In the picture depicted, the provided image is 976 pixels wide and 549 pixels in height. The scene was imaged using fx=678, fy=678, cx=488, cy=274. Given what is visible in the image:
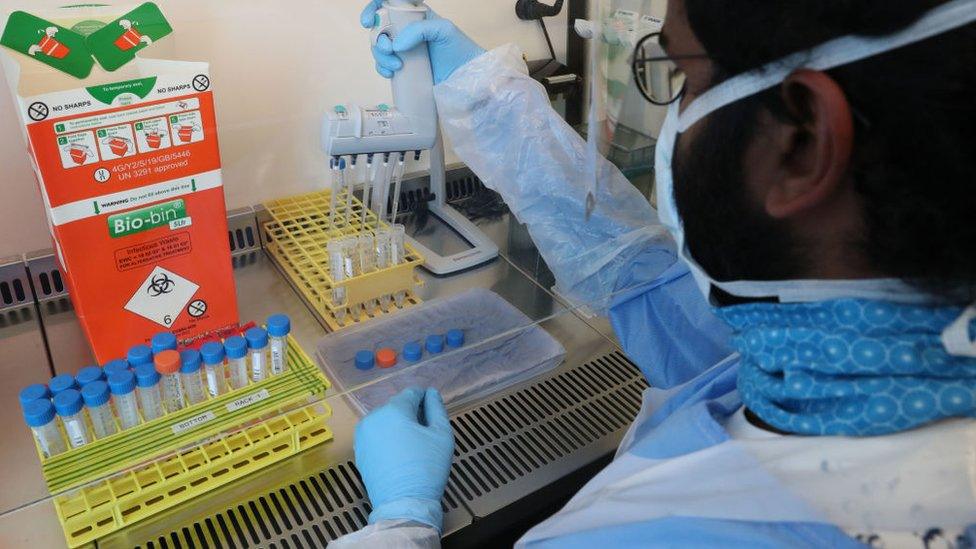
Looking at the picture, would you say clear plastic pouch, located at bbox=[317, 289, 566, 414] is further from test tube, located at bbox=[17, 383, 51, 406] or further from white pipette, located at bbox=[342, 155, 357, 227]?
test tube, located at bbox=[17, 383, 51, 406]

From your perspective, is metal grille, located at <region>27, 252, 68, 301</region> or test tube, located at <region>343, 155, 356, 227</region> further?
test tube, located at <region>343, 155, 356, 227</region>

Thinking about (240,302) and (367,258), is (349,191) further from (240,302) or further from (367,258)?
(240,302)

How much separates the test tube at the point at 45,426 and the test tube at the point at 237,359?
0.21 meters

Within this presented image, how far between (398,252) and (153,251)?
0.45 metres

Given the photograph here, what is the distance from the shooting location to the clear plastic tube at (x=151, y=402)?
0.90 m

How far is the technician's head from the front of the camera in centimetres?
52

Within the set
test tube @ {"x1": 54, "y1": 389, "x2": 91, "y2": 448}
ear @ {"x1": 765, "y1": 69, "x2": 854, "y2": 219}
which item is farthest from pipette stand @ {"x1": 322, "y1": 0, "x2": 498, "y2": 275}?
ear @ {"x1": 765, "y1": 69, "x2": 854, "y2": 219}

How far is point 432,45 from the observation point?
1.27 m

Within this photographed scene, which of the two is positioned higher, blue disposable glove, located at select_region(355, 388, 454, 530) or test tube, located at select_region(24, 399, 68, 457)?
test tube, located at select_region(24, 399, 68, 457)

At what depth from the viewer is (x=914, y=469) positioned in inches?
23.5

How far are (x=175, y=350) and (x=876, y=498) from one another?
846mm

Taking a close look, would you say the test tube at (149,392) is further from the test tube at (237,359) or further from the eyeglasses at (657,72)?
the eyeglasses at (657,72)

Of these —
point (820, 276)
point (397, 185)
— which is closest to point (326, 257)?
point (397, 185)

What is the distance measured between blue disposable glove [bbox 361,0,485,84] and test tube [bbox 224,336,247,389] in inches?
23.8
